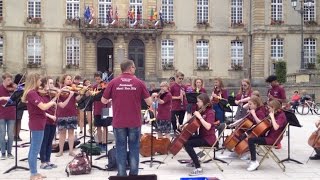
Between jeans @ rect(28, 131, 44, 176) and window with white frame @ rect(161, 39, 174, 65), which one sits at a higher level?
window with white frame @ rect(161, 39, 174, 65)

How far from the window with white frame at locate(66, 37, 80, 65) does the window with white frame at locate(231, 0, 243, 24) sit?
12889 mm

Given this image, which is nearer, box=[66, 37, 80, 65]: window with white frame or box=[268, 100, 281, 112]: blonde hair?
box=[268, 100, 281, 112]: blonde hair

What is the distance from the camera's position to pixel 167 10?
128ft

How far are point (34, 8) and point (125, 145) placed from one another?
1258 inches

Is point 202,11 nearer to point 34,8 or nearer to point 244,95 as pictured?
point 34,8

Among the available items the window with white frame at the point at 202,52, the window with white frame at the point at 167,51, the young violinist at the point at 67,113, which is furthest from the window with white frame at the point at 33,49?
the young violinist at the point at 67,113

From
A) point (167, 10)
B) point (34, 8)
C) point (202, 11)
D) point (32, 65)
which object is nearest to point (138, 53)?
point (167, 10)

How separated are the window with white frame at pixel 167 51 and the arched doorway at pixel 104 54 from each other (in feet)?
13.7

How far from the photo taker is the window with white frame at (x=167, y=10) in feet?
127

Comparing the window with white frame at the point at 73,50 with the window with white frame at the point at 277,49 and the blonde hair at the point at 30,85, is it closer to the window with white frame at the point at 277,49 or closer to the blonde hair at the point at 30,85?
the window with white frame at the point at 277,49

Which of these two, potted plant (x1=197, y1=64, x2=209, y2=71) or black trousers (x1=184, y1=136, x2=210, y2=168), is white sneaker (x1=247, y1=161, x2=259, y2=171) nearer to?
black trousers (x1=184, y1=136, x2=210, y2=168)

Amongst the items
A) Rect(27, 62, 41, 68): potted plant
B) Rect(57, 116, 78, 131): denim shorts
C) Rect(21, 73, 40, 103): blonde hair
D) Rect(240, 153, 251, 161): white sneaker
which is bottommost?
Rect(240, 153, 251, 161): white sneaker

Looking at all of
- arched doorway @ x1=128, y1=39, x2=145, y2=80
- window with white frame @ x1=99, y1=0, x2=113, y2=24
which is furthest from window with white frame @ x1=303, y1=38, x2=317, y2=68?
window with white frame @ x1=99, y1=0, x2=113, y2=24

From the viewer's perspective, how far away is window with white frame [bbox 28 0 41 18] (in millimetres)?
37344
